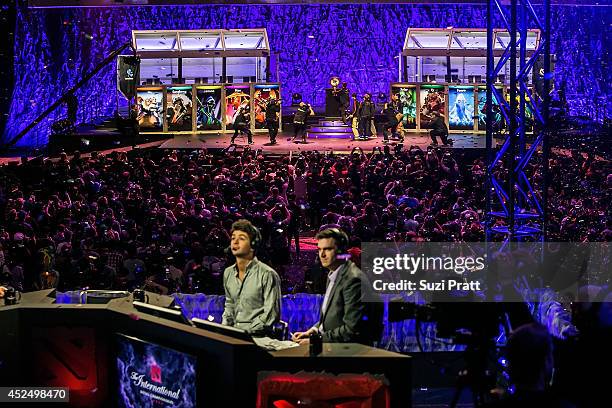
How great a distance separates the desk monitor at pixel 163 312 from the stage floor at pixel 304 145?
1521 cm

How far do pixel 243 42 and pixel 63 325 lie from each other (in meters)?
22.4

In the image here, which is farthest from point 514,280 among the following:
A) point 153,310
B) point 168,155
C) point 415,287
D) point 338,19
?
point 338,19

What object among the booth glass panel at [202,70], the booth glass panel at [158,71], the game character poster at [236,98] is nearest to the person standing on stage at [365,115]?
the game character poster at [236,98]

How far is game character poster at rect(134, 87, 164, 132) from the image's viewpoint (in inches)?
993

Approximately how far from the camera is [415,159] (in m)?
18.2

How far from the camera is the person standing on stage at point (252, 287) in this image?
261 inches

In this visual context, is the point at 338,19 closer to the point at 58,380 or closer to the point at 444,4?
the point at 444,4

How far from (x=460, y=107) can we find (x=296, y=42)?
7.30 metres

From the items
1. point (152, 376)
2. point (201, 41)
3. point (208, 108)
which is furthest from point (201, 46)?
point (152, 376)

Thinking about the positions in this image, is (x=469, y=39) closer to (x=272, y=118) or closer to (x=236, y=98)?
(x=236, y=98)

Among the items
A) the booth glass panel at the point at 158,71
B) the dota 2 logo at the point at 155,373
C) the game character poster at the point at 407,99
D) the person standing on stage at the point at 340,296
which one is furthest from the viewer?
the booth glass panel at the point at 158,71

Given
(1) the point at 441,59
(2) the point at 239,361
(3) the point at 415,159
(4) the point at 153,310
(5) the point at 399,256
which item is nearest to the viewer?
(2) the point at 239,361

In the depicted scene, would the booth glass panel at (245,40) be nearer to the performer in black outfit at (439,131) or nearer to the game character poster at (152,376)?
the performer in black outfit at (439,131)

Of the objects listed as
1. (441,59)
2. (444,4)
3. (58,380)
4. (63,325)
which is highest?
(444,4)
